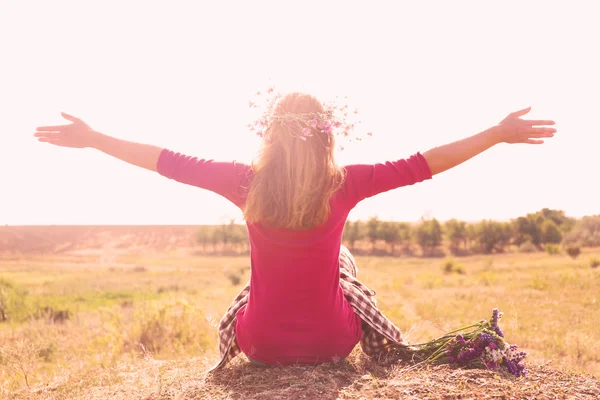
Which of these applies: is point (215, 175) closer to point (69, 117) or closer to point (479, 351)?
point (69, 117)

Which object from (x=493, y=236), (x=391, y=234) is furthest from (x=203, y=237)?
(x=493, y=236)

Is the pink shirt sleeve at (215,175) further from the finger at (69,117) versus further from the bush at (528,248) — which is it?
the bush at (528,248)

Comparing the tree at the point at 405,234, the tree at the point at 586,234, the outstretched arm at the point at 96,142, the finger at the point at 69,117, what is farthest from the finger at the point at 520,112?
the tree at the point at 405,234

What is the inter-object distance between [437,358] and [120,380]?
Answer: 2.34 m

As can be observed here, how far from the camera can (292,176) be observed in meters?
2.90

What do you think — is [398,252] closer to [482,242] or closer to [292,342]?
[482,242]

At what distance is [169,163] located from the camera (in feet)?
10.3

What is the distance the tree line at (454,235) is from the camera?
6053 centimetres

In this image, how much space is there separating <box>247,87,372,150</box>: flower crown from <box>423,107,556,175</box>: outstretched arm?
45 cm

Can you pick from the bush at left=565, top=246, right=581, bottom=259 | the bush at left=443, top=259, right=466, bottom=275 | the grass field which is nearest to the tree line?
the bush at left=565, top=246, right=581, bottom=259

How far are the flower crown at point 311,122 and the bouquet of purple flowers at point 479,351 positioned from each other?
4.75ft

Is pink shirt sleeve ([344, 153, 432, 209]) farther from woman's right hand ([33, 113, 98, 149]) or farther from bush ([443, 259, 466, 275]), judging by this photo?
bush ([443, 259, 466, 275])

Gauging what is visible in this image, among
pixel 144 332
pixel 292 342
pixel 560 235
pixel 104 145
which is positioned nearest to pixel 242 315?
pixel 292 342

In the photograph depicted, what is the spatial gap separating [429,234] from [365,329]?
69.7 m
